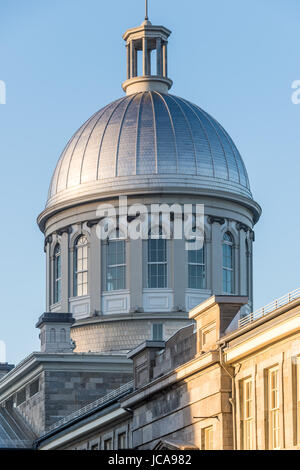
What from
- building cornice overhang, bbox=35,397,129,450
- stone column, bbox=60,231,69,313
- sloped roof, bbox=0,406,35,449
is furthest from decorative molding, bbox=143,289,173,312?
building cornice overhang, bbox=35,397,129,450

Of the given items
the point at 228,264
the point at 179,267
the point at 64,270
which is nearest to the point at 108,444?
the point at 179,267

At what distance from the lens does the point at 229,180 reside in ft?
261

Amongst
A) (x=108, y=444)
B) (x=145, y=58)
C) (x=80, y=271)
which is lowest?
(x=108, y=444)

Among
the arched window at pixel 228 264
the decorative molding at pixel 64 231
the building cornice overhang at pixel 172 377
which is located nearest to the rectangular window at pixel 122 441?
the building cornice overhang at pixel 172 377

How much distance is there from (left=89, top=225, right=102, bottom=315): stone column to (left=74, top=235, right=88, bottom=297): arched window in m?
0.64

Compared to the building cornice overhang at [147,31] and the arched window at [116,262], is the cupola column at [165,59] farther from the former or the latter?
the arched window at [116,262]

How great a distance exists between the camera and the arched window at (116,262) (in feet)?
258

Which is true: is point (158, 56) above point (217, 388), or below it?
above

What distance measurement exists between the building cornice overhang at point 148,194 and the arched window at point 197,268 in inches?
114

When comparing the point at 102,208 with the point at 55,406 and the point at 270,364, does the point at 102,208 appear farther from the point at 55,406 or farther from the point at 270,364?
the point at 270,364

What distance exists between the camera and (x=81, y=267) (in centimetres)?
8019

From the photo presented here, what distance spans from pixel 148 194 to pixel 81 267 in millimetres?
5359

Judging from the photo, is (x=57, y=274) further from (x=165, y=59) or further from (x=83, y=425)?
(x=83, y=425)

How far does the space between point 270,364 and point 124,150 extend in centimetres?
3891
